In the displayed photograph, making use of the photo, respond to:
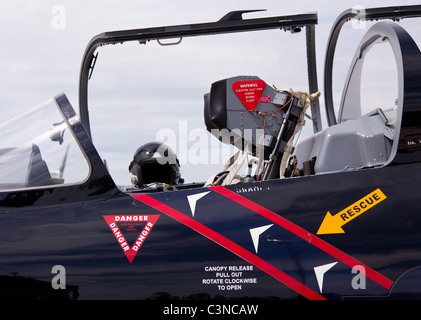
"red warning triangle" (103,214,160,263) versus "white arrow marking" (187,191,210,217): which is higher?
"white arrow marking" (187,191,210,217)

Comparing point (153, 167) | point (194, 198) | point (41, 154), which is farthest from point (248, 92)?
point (153, 167)

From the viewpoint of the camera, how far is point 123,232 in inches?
107

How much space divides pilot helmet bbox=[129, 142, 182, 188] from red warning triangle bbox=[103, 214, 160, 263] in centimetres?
231

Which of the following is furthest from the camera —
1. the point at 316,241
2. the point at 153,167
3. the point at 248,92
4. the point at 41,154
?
the point at 153,167

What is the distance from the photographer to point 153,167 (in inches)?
205

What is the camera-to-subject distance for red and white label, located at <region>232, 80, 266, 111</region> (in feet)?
10.9

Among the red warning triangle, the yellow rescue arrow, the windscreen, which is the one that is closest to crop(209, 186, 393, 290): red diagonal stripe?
the yellow rescue arrow

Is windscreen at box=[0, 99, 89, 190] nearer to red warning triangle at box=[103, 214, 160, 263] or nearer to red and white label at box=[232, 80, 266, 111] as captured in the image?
red warning triangle at box=[103, 214, 160, 263]

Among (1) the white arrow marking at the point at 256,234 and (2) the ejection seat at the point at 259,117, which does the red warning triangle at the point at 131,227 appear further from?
(2) the ejection seat at the point at 259,117

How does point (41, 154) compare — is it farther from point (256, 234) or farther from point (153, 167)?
point (153, 167)

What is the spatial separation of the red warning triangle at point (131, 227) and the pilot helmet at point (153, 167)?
231cm

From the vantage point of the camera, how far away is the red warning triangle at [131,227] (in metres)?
A: 2.71

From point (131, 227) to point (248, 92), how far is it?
4.01ft

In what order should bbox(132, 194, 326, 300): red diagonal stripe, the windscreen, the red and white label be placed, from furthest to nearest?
the red and white label → the windscreen → bbox(132, 194, 326, 300): red diagonal stripe
